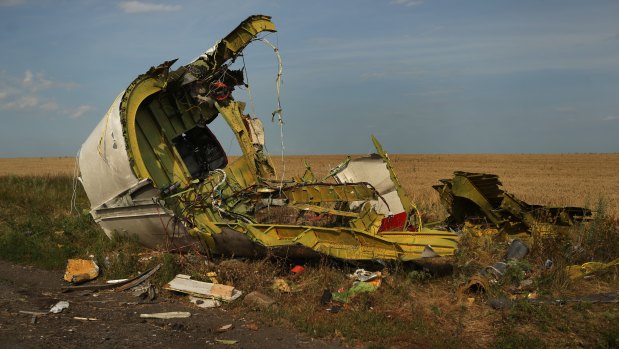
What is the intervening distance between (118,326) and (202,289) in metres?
1.24

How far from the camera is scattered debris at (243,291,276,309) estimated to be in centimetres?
638

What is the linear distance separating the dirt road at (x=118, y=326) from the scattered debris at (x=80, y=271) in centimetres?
40

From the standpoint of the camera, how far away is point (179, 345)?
5.36 meters

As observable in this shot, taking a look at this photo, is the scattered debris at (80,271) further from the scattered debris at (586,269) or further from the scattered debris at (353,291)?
the scattered debris at (586,269)

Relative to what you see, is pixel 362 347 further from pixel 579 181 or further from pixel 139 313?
pixel 579 181

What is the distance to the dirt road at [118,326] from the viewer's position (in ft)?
17.7

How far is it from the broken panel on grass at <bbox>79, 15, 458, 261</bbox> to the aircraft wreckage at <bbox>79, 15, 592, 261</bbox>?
2 centimetres

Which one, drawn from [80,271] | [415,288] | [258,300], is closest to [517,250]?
[415,288]

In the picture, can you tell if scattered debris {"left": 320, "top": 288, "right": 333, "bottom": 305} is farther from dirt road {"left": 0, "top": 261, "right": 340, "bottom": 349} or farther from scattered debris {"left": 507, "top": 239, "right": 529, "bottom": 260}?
scattered debris {"left": 507, "top": 239, "right": 529, "bottom": 260}

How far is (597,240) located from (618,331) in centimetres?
299

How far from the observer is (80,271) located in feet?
26.4

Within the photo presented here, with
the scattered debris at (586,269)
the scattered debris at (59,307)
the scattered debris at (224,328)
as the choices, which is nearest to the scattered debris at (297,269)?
the scattered debris at (224,328)

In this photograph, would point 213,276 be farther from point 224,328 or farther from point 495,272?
point 495,272

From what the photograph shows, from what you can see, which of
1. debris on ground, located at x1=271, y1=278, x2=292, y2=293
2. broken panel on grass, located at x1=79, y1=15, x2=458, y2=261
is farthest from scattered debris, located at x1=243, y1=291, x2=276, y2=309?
broken panel on grass, located at x1=79, y1=15, x2=458, y2=261
